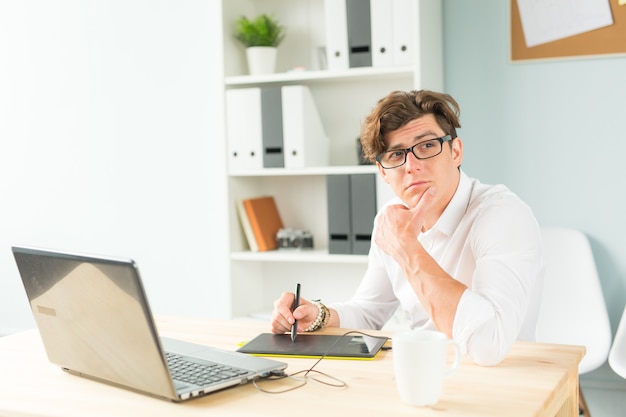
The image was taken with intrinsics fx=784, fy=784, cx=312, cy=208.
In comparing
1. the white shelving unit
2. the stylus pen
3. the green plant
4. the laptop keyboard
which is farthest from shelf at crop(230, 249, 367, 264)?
the laptop keyboard

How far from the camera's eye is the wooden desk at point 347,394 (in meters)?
1.22

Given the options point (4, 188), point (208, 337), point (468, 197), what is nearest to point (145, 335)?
point (208, 337)

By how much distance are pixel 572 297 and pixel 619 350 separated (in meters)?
0.26

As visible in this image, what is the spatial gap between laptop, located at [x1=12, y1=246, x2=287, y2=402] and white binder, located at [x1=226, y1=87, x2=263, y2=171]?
5.54ft

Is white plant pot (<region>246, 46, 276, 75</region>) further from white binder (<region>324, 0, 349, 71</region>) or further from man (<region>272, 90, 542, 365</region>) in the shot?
man (<region>272, 90, 542, 365</region>)

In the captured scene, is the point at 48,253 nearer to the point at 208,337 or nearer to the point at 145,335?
the point at 145,335

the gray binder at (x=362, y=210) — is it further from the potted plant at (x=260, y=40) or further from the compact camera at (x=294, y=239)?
the potted plant at (x=260, y=40)

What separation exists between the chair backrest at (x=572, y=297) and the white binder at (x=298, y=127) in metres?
0.95

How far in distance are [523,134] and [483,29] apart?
44 cm

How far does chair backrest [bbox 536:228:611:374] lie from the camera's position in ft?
9.16

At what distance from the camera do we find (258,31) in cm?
317

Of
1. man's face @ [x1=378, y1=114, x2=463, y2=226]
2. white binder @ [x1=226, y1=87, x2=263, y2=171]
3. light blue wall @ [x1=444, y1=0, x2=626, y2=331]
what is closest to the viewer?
man's face @ [x1=378, y1=114, x2=463, y2=226]

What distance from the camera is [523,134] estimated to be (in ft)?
9.90

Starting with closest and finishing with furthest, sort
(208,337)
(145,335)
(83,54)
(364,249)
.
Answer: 1. (145,335)
2. (208,337)
3. (364,249)
4. (83,54)
